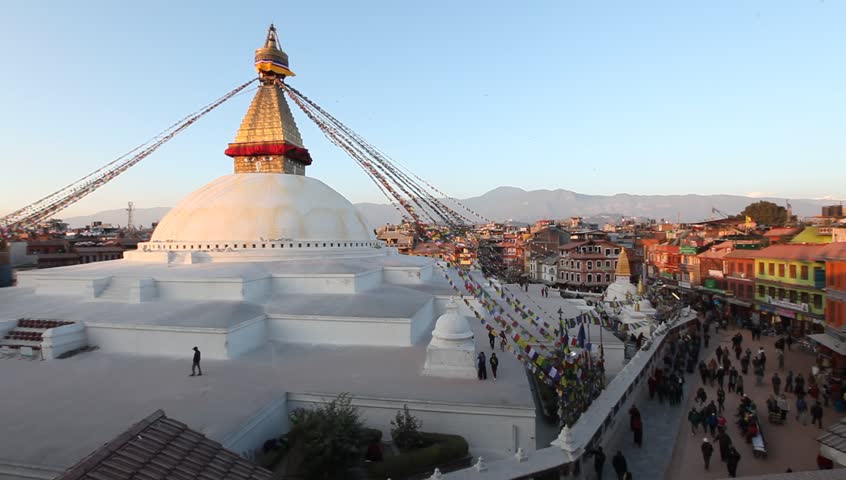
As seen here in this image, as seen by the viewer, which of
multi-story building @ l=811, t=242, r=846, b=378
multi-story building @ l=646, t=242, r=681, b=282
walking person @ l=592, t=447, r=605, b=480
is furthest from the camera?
multi-story building @ l=646, t=242, r=681, b=282

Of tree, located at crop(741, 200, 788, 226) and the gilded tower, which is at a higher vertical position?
the gilded tower

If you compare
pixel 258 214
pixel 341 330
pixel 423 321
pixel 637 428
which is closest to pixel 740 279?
pixel 637 428

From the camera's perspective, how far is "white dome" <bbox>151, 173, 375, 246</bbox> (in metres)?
13.3

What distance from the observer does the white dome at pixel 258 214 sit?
13312 mm

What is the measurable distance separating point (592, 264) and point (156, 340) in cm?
2648

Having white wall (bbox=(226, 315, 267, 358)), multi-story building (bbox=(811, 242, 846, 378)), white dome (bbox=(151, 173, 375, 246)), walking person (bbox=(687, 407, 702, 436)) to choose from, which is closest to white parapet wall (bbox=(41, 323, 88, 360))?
white wall (bbox=(226, 315, 267, 358))

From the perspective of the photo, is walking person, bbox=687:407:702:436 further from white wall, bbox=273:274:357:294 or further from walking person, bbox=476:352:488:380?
white wall, bbox=273:274:357:294

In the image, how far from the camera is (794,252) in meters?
16.0

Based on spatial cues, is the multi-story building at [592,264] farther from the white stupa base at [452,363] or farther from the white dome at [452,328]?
the white stupa base at [452,363]

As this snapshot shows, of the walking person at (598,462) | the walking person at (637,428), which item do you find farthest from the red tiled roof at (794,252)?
the walking person at (598,462)

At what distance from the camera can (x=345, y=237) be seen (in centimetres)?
1433

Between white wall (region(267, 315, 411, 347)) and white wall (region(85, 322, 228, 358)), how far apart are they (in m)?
1.41

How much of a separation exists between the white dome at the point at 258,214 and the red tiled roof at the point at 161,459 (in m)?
10.1

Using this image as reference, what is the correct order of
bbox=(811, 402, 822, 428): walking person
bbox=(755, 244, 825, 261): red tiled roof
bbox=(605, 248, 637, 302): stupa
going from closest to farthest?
bbox=(811, 402, 822, 428): walking person < bbox=(755, 244, 825, 261): red tiled roof < bbox=(605, 248, 637, 302): stupa
